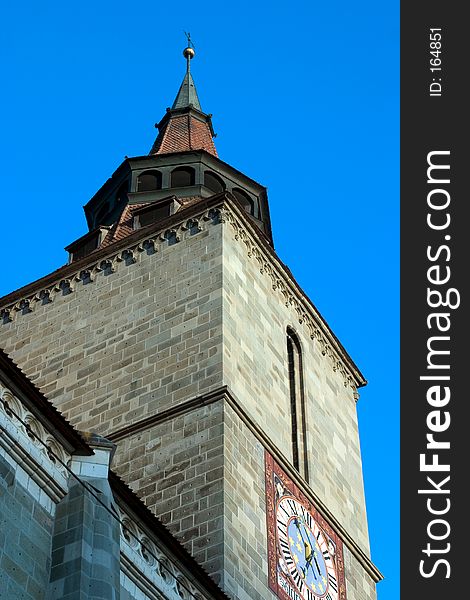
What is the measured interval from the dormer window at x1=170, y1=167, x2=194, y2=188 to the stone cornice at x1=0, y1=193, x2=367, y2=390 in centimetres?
344

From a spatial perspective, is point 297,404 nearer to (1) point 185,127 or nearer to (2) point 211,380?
(2) point 211,380

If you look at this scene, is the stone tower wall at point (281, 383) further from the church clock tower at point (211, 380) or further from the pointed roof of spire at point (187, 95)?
the pointed roof of spire at point (187, 95)

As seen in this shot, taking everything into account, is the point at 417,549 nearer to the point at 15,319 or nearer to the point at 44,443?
the point at 44,443

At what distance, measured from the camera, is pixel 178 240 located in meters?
27.2

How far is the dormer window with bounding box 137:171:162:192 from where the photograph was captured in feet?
102

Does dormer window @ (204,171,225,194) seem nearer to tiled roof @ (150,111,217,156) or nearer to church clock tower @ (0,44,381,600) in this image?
church clock tower @ (0,44,381,600)

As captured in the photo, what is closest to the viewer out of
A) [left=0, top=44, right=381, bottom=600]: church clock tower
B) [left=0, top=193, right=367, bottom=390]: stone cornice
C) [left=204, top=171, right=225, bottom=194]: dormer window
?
[left=0, top=44, right=381, bottom=600]: church clock tower

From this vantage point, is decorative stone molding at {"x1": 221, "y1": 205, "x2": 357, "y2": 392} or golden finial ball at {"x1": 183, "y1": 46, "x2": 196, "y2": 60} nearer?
decorative stone molding at {"x1": 221, "y1": 205, "x2": 357, "y2": 392}

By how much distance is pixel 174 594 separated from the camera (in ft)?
55.8

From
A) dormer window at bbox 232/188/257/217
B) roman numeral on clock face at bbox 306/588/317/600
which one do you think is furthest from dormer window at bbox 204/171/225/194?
roman numeral on clock face at bbox 306/588/317/600

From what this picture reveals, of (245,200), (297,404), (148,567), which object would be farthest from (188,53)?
(148,567)

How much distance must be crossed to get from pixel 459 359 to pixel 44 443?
5.76 m

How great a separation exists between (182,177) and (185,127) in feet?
12.3

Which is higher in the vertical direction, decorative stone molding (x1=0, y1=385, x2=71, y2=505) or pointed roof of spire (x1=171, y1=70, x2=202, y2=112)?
pointed roof of spire (x1=171, y1=70, x2=202, y2=112)
